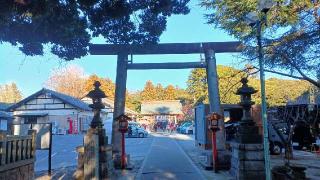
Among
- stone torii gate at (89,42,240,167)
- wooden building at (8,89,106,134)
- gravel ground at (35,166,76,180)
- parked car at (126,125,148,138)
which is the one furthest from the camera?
wooden building at (8,89,106,134)

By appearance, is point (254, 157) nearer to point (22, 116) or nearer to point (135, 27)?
point (135, 27)

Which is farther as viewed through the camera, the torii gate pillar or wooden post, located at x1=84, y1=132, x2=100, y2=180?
the torii gate pillar

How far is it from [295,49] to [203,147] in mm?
14981

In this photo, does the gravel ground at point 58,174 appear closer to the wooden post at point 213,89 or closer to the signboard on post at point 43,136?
the signboard on post at point 43,136

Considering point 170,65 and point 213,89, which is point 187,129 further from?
point 213,89

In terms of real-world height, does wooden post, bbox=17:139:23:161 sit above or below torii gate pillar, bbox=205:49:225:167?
below

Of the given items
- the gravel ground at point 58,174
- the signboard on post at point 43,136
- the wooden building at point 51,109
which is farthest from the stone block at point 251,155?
the wooden building at point 51,109

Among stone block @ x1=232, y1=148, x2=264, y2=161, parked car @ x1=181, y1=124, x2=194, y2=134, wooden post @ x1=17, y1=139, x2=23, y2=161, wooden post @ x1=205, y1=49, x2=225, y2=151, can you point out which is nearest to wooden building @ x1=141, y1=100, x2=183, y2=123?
parked car @ x1=181, y1=124, x2=194, y2=134

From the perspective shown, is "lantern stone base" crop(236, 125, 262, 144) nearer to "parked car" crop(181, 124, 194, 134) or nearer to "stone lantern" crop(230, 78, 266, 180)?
"stone lantern" crop(230, 78, 266, 180)

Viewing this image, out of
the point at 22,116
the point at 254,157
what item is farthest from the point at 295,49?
the point at 22,116

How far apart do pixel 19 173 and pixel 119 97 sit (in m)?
8.10

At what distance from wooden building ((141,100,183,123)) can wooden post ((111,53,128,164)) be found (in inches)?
2112

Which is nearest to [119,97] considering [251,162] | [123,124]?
[123,124]

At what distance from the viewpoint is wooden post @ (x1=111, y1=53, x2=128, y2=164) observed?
16484 millimetres
